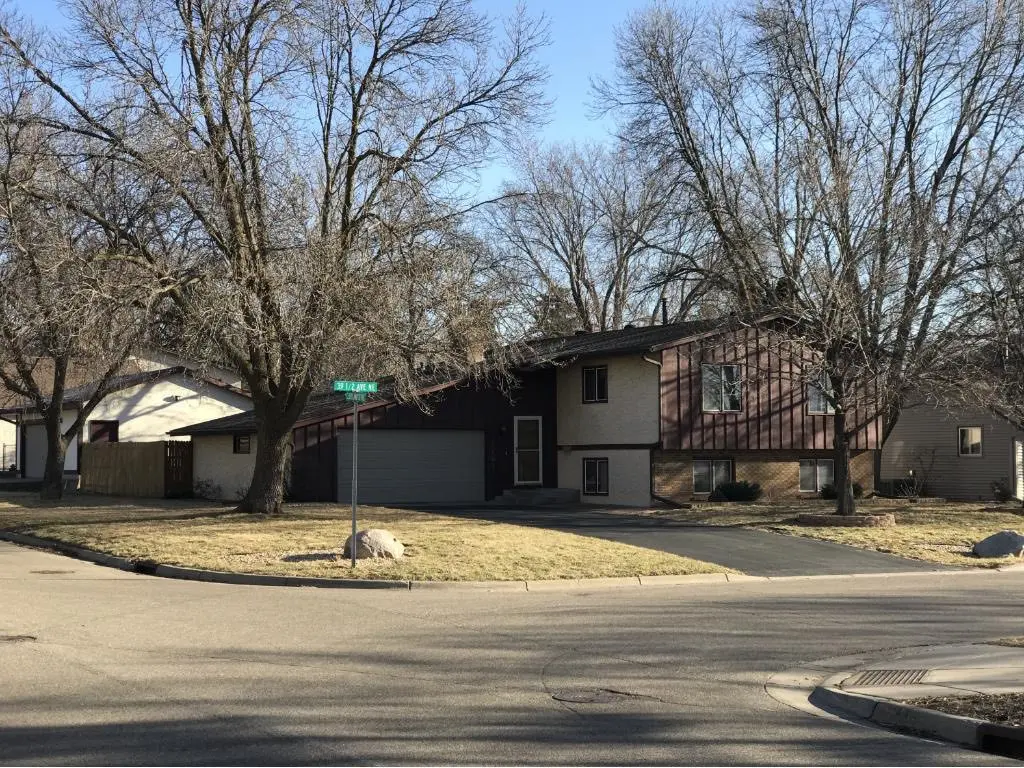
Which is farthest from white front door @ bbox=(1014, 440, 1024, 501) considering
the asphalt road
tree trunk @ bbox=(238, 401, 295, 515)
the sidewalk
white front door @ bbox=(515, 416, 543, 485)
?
the sidewalk

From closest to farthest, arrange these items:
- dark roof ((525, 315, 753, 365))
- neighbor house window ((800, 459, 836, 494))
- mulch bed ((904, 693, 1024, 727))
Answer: mulch bed ((904, 693, 1024, 727)) → dark roof ((525, 315, 753, 365)) → neighbor house window ((800, 459, 836, 494))

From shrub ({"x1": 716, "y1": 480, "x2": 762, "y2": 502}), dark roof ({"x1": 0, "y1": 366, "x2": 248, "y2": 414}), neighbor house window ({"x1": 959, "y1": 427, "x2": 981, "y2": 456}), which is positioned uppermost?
dark roof ({"x1": 0, "y1": 366, "x2": 248, "y2": 414})

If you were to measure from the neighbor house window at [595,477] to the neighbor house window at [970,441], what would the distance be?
14.9 m

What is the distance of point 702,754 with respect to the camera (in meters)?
7.08

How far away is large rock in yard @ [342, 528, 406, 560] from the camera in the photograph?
1861cm

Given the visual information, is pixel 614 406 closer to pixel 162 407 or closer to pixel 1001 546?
pixel 1001 546

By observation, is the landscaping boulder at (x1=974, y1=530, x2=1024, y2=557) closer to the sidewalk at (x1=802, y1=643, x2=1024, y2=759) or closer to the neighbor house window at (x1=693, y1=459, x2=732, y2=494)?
A: the neighbor house window at (x1=693, y1=459, x2=732, y2=494)

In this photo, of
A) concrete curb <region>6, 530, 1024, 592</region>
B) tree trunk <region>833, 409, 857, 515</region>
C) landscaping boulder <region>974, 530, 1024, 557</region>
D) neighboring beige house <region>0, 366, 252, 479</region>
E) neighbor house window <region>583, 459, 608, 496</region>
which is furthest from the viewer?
neighboring beige house <region>0, 366, 252, 479</region>

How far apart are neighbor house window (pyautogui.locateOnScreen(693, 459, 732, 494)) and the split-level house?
30 mm

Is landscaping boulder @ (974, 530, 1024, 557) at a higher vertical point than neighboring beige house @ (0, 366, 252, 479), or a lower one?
lower

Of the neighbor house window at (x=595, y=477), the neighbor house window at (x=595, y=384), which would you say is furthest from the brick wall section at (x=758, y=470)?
the neighbor house window at (x=595, y=384)

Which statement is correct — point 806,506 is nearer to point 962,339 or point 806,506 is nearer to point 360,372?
point 962,339

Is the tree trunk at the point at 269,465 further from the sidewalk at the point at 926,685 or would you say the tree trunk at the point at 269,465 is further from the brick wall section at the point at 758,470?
the sidewalk at the point at 926,685

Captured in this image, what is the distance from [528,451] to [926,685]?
26.8 m
